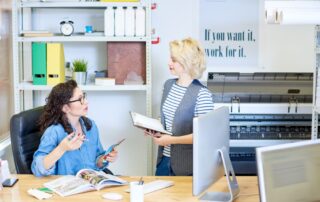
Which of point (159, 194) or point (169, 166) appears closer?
point (159, 194)

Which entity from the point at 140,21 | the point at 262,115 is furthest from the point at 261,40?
the point at 140,21

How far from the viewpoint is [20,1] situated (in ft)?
11.8

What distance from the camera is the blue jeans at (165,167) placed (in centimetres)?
285

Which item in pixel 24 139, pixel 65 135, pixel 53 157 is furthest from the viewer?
pixel 24 139

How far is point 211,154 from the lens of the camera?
2.04 metres

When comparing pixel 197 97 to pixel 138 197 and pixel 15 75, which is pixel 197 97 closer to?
pixel 138 197

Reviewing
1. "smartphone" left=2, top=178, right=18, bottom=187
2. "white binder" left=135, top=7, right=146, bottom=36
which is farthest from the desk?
"white binder" left=135, top=7, right=146, bottom=36

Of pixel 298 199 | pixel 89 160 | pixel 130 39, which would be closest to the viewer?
pixel 298 199

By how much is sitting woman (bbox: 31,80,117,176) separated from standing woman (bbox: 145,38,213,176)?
42 centimetres

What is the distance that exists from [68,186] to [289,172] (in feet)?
3.70

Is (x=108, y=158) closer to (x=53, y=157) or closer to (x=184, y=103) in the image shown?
(x=53, y=157)

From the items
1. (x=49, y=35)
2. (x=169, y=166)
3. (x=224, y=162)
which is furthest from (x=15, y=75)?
(x=224, y=162)

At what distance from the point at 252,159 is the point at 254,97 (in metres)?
0.50

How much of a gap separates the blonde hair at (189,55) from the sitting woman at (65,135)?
2.11 feet
